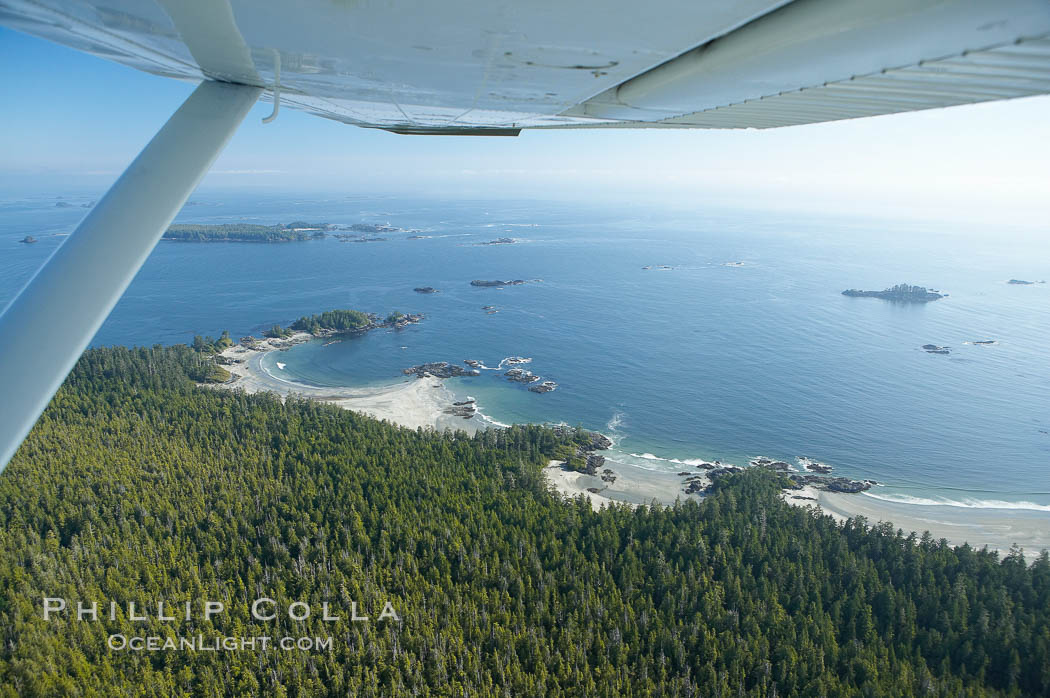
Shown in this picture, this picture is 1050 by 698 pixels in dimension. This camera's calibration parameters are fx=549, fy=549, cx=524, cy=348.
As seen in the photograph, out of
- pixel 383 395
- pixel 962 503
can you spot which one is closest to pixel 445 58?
pixel 962 503

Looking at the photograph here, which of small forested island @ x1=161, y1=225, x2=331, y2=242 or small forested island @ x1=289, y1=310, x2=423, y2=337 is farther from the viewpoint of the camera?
small forested island @ x1=161, y1=225, x2=331, y2=242

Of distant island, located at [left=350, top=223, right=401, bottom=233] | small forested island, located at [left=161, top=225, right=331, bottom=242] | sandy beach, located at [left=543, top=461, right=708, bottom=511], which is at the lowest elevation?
sandy beach, located at [left=543, top=461, right=708, bottom=511]

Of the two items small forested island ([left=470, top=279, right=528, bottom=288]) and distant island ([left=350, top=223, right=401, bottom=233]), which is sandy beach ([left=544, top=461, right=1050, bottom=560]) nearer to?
small forested island ([left=470, top=279, right=528, bottom=288])

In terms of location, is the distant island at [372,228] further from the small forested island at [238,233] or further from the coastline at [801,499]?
the coastline at [801,499]

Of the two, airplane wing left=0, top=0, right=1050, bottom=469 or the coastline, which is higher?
airplane wing left=0, top=0, right=1050, bottom=469

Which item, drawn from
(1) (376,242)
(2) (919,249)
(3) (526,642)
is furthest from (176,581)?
(2) (919,249)

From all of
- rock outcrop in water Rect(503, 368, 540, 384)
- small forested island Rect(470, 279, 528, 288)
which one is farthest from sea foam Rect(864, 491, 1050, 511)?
small forested island Rect(470, 279, 528, 288)
